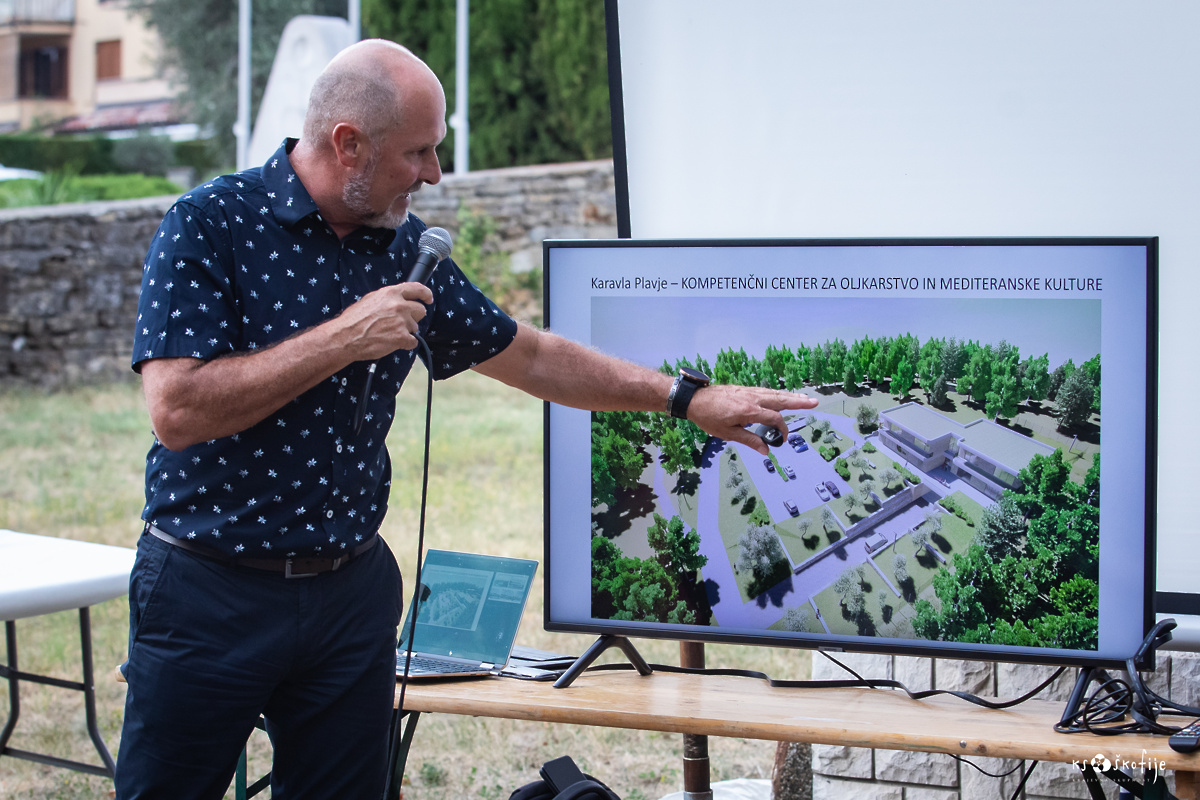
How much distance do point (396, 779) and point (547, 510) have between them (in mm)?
709

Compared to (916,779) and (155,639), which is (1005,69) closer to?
(916,779)

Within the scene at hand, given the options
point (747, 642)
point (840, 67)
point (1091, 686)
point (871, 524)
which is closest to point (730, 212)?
point (840, 67)

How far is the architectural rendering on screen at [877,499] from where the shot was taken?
2154 mm

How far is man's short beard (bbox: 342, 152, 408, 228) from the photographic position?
1.85 meters

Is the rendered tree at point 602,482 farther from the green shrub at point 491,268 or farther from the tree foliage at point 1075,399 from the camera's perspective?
the green shrub at point 491,268

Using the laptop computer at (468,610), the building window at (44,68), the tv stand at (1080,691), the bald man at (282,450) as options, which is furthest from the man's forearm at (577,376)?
the building window at (44,68)

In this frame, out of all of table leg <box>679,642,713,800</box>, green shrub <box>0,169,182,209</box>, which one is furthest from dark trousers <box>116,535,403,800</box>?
green shrub <box>0,169,182,209</box>

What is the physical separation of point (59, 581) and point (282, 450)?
1.32 m

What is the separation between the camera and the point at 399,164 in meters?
1.86

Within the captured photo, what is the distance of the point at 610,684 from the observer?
2.36 meters

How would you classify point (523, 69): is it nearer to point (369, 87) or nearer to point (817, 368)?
point (817, 368)

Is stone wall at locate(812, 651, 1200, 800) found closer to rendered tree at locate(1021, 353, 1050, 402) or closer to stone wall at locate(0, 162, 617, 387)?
rendered tree at locate(1021, 353, 1050, 402)

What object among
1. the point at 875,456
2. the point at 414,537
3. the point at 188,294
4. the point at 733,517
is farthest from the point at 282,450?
the point at 414,537

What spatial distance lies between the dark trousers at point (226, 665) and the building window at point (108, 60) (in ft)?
54.6
